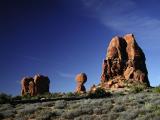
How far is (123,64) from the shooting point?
78938 millimetres

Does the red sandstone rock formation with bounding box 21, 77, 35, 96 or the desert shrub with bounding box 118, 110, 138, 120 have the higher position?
the red sandstone rock formation with bounding box 21, 77, 35, 96

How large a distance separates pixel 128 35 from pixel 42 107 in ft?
189

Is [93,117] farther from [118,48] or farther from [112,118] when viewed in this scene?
[118,48]

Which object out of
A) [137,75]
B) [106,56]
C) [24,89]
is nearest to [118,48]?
[106,56]

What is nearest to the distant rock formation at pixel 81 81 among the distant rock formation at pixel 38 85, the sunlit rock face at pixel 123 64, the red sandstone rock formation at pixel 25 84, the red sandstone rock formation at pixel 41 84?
the sunlit rock face at pixel 123 64

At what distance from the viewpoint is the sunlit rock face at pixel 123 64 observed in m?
74.2

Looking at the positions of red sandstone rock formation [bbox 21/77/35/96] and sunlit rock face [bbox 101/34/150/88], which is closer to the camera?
sunlit rock face [bbox 101/34/150/88]

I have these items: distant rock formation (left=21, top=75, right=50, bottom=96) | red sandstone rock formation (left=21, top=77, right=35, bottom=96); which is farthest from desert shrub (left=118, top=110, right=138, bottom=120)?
red sandstone rock formation (left=21, top=77, right=35, bottom=96)

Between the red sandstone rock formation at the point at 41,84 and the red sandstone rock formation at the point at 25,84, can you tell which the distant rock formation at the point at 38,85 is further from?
the red sandstone rock formation at the point at 25,84

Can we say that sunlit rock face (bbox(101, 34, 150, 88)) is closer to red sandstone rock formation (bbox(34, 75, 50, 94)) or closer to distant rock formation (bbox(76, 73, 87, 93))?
distant rock formation (bbox(76, 73, 87, 93))

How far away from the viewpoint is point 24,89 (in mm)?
104438

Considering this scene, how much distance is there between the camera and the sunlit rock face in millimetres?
74188

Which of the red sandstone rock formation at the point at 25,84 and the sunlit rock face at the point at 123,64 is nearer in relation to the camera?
the sunlit rock face at the point at 123,64

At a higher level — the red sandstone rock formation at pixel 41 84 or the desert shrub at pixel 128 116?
the red sandstone rock formation at pixel 41 84
